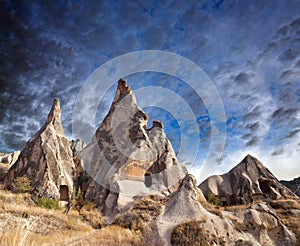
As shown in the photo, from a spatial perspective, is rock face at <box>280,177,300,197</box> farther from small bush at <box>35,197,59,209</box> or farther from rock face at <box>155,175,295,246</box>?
small bush at <box>35,197,59,209</box>

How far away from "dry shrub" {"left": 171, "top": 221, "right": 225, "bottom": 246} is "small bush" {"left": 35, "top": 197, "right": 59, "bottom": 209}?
1294 centimetres

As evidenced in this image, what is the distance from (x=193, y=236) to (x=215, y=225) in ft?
4.31

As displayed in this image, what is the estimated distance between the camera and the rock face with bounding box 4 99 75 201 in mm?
21359

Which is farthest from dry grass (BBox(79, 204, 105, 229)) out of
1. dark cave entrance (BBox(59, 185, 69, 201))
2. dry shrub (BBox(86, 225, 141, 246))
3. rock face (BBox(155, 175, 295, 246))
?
dry shrub (BBox(86, 225, 141, 246))

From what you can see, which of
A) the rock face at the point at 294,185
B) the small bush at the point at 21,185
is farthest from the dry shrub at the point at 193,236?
the rock face at the point at 294,185

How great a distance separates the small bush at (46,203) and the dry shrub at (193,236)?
1294cm

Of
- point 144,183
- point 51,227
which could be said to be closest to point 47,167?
point 144,183

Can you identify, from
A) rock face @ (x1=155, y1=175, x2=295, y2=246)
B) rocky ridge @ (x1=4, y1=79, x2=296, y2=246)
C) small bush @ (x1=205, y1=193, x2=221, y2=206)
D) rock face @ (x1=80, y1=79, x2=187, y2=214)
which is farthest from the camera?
small bush @ (x1=205, y1=193, x2=221, y2=206)

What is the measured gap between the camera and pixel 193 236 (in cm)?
913

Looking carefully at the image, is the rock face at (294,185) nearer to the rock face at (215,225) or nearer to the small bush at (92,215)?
the rock face at (215,225)

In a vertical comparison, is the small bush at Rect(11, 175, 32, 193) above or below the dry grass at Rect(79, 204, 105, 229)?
above

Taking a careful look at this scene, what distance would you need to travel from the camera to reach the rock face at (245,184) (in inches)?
1091

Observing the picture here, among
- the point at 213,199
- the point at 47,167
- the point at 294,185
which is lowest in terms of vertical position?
the point at 213,199

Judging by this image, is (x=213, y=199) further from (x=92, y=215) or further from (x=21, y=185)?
(x=21, y=185)
